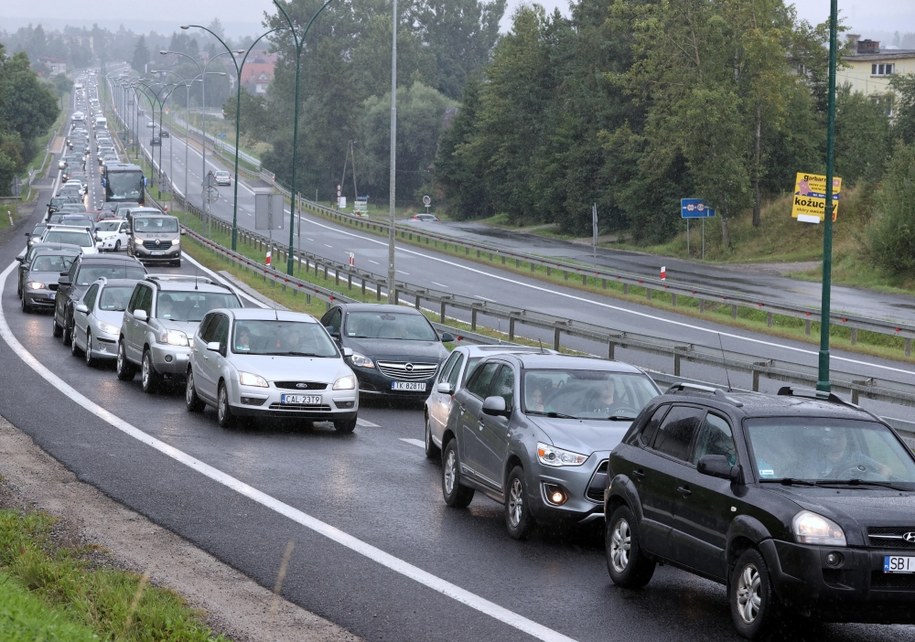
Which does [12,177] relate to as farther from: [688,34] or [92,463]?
[92,463]

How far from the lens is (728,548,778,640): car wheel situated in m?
8.67

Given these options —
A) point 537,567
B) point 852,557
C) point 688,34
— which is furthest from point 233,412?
point 688,34

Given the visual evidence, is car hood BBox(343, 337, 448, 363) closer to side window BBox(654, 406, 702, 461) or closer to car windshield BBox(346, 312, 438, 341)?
car windshield BBox(346, 312, 438, 341)

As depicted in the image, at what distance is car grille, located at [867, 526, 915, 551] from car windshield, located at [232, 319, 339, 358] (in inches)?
506

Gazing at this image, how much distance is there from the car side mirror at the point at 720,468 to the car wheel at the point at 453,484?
15.6 feet

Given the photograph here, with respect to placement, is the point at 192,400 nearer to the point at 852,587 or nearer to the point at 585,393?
the point at 585,393

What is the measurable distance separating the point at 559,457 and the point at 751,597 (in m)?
3.28

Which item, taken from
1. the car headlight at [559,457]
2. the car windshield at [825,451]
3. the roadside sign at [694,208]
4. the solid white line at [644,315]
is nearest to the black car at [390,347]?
the solid white line at [644,315]

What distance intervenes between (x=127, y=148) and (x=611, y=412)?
7223 inches

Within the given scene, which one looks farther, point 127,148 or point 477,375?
point 127,148

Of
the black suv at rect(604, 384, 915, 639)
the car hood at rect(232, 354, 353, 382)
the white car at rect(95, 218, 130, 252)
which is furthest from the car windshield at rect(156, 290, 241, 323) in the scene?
the white car at rect(95, 218, 130, 252)

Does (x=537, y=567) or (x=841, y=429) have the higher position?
(x=841, y=429)

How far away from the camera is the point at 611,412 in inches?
517

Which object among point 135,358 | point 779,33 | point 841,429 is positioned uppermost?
point 779,33
